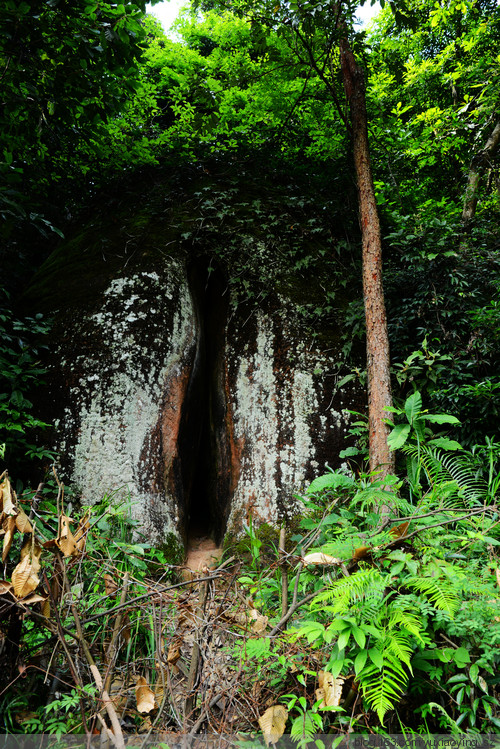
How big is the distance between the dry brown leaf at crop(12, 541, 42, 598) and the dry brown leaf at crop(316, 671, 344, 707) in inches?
Answer: 52.7

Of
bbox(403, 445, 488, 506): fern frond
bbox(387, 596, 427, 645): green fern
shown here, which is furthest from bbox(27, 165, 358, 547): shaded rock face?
bbox(387, 596, 427, 645): green fern

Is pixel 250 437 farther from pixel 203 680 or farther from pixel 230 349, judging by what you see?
pixel 203 680

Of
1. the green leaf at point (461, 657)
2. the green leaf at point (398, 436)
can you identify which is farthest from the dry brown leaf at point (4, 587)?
the green leaf at point (398, 436)

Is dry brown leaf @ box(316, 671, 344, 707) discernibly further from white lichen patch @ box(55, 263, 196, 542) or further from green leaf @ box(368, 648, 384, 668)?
white lichen patch @ box(55, 263, 196, 542)

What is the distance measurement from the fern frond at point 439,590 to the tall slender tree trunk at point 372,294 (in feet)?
6.05

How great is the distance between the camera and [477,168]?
683 centimetres

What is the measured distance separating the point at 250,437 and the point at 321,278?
237cm

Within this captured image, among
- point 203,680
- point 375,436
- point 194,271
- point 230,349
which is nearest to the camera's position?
point 203,680

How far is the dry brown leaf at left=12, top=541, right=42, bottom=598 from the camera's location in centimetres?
176

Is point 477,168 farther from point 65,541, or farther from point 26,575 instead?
point 26,575

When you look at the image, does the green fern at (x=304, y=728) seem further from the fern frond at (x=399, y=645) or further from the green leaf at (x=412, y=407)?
the green leaf at (x=412, y=407)

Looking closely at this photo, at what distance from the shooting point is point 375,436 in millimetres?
4188

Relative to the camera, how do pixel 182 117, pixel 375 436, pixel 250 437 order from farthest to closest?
pixel 182 117
pixel 250 437
pixel 375 436

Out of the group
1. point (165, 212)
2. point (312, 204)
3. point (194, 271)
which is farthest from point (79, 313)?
point (312, 204)
